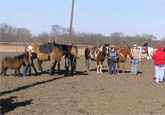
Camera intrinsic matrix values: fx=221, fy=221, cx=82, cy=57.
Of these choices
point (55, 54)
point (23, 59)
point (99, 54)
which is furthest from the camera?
point (99, 54)

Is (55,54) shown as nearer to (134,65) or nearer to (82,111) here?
(134,65)

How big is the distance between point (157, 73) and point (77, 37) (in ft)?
175

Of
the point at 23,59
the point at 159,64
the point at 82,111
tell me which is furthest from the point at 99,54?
the point at 82,111

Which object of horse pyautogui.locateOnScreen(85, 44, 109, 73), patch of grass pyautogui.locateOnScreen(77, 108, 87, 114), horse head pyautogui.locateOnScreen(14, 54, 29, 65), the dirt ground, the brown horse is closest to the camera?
patch of grass pyautogui.locateOnScreen(77, 108, 87, 114)

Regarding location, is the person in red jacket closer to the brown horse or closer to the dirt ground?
the dirt ground

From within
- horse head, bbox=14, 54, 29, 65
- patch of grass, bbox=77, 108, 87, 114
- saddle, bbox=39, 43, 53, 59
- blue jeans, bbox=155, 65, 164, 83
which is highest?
saddle, bbox=39, 43, 53, 59

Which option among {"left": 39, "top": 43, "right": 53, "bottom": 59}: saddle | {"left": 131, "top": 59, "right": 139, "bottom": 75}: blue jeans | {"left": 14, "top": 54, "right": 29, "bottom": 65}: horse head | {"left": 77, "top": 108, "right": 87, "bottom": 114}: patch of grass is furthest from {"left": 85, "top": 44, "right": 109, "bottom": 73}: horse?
{"left": 77, "top": 108, "right": 87, "bottom": 114}: patch of grass

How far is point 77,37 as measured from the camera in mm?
63750

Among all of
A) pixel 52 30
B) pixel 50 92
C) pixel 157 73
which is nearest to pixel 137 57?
pixel 157 73

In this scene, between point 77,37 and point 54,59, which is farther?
point 77,37

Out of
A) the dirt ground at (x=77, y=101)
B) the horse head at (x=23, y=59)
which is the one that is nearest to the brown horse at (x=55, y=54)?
the horse head at (x=23, y=59)

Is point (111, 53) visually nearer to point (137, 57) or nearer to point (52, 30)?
point (137, 57)

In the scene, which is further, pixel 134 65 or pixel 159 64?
pixel 134 65

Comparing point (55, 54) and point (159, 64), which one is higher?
point (55, 54)
